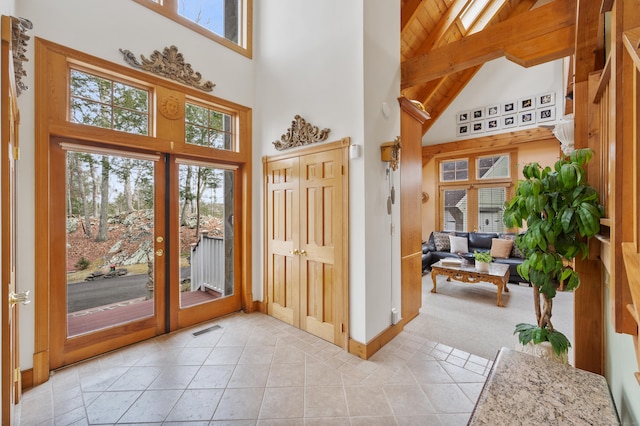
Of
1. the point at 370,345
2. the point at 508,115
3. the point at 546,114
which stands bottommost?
the point at 370,345

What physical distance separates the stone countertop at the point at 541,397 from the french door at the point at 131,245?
3.07 m

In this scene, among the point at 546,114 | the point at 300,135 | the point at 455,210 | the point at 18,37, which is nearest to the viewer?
the point at 18,37

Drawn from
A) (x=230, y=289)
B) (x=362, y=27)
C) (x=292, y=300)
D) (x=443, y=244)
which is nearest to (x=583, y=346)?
(x=292, y=300)

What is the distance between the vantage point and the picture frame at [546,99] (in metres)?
5.49

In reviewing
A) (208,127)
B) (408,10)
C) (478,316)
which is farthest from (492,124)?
(208,127)

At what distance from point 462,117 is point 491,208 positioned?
231cm

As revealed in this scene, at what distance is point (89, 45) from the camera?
2.48 metres

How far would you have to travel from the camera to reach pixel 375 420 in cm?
181

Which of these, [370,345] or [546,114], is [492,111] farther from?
[370,345]

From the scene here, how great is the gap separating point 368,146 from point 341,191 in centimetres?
51

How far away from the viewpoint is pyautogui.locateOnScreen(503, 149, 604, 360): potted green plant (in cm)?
158

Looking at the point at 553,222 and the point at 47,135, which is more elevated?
the point at 47,135

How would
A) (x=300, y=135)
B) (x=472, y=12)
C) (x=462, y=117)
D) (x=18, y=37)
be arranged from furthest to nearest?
(x=462, y=117) < (x=472, y=12) < (x=300, y=135) < (x=18, y=37)

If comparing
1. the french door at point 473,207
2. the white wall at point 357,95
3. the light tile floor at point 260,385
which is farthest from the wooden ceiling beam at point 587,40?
the french door at point 473,207
